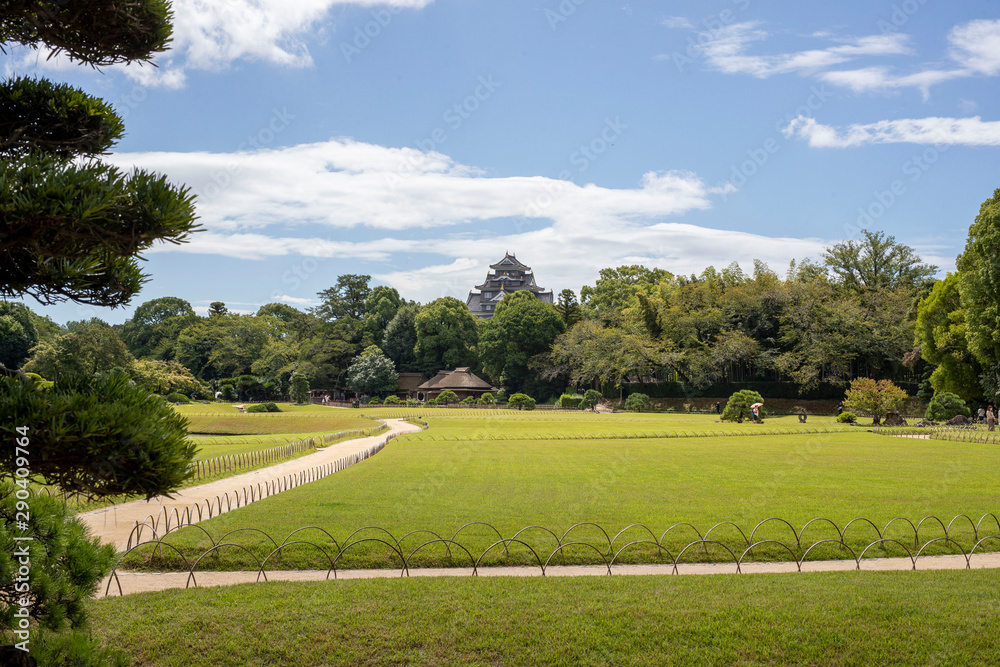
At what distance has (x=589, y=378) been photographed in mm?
57812

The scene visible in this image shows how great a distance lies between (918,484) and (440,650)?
13270mm

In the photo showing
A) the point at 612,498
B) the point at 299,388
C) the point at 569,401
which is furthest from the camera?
the point at 299,388

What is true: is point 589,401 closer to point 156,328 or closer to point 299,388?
point 299,388

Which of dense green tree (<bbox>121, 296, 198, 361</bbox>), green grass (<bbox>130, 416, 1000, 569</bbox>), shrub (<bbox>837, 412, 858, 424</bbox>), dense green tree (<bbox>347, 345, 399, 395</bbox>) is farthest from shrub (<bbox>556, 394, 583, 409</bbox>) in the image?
dense green tree (<bbox>121, 296, 198, 361</bbox>)

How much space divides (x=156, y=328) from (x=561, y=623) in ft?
246

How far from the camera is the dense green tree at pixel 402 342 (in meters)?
71.0

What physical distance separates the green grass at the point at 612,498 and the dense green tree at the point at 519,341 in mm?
41412

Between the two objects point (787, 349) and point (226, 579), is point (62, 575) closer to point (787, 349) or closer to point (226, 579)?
point (226, 579)

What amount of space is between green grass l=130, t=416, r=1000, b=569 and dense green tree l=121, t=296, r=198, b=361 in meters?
56.4

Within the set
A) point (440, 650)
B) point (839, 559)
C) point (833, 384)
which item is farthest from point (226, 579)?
point (833, 384)

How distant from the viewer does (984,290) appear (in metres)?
35.2

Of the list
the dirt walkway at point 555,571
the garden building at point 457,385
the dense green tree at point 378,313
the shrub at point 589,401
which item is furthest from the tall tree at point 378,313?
the dirt walkway at point 555,571

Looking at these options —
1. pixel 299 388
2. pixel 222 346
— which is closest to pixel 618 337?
pixel 299 388

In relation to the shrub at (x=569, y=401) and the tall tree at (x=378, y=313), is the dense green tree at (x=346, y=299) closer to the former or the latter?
the tall tree at (x=378, y=313)
